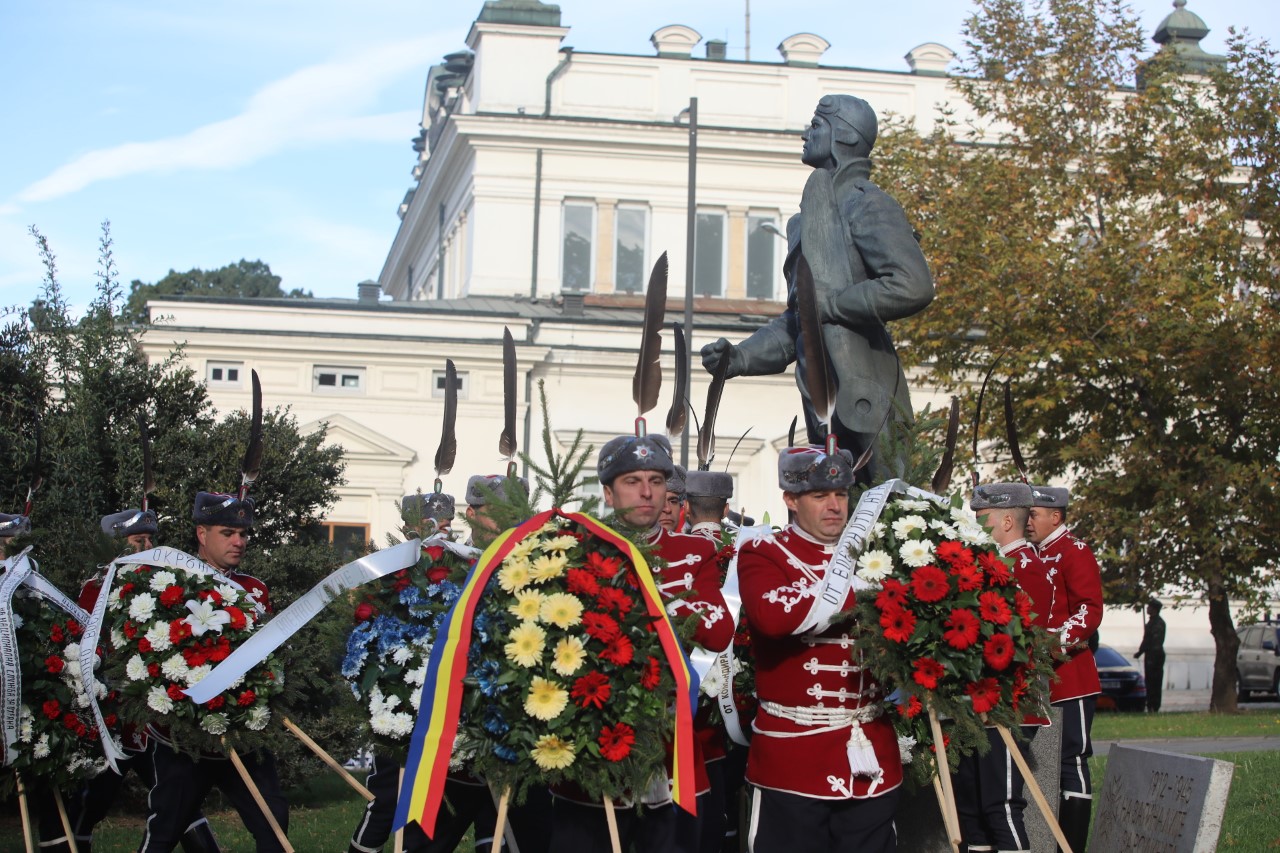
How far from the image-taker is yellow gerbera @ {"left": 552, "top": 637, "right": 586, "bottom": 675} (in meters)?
5.89

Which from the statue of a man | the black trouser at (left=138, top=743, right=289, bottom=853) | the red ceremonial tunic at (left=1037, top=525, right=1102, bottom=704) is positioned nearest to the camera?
the statue of a man

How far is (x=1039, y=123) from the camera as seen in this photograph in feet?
83.4

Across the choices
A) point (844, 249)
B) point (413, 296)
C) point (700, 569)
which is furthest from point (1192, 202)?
point (413, 296)

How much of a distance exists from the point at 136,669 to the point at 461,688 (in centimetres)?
283

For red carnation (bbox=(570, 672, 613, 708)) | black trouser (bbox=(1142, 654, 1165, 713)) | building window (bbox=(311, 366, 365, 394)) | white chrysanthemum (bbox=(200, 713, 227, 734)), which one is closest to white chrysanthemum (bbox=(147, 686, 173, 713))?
white chrysanthemum (bbox=(200, 713, 227, 734))

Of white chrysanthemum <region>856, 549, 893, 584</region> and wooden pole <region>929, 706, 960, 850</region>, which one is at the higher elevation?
white chrysanthemum <region>856, 549, 893, 584</region>

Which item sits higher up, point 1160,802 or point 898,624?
point 898,624

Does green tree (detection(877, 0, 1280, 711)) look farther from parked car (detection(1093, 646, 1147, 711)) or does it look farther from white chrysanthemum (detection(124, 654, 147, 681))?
white chrysanthemum (detection(124, 654, 147, 681))

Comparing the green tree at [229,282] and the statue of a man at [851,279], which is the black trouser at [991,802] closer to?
the statue of a man at [851,279]

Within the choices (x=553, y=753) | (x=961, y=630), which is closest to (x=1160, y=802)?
(x=961, y=630)

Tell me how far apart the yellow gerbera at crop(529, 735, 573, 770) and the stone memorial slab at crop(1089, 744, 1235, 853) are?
307cm

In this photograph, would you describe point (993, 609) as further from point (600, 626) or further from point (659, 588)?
point (600, 626)

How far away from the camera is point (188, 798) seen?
8.42 meters

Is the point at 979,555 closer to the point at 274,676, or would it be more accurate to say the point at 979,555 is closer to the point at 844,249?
the point at 844,249
